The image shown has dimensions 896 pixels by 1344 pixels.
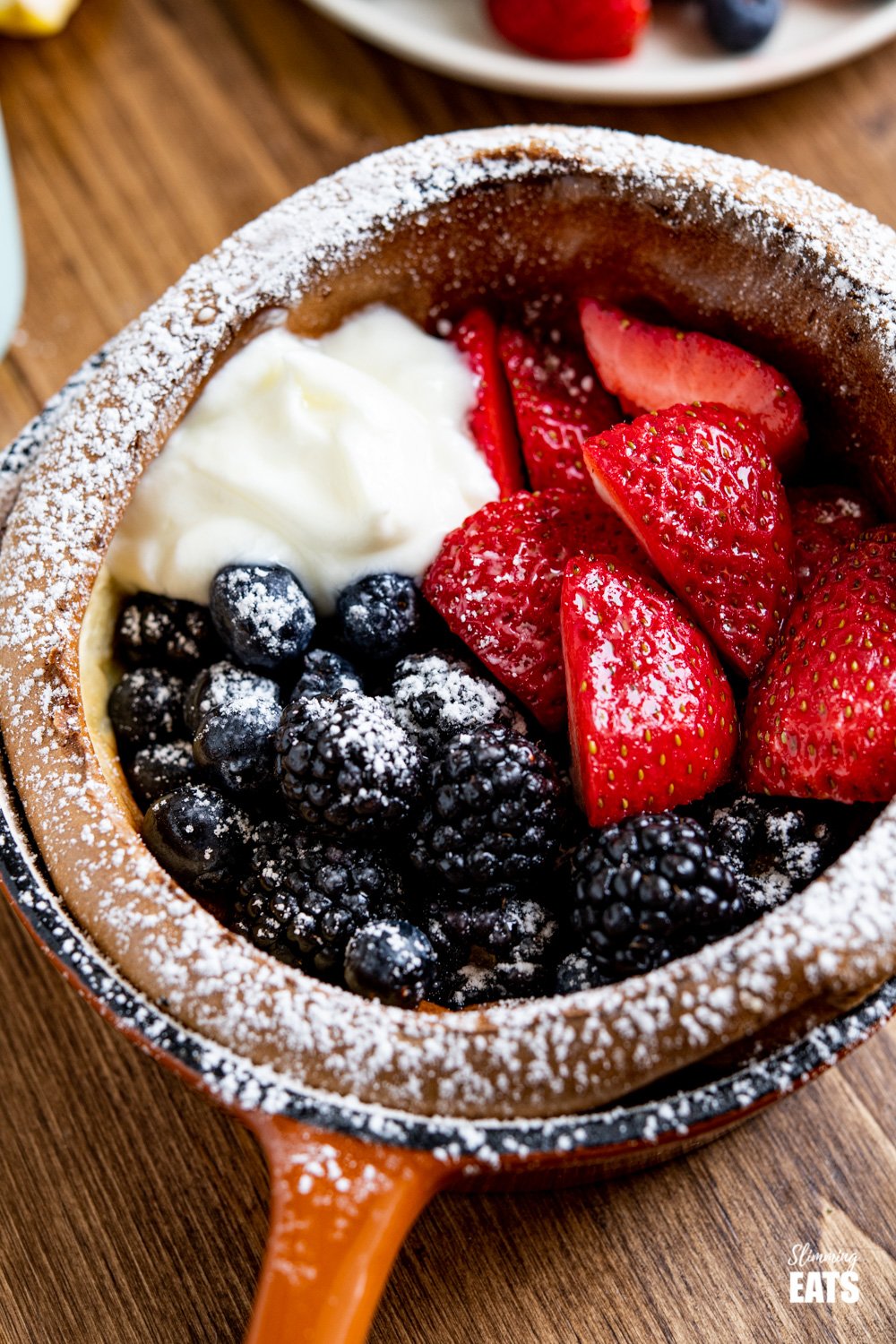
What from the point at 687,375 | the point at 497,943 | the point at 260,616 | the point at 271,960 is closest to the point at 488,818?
the point at 497,943

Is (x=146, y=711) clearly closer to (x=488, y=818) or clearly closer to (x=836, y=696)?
(x=488, y=818)

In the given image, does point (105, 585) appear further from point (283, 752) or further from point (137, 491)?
point (283, 752)

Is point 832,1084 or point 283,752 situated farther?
point 832,1084

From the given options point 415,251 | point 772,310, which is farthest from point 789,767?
point 415,251

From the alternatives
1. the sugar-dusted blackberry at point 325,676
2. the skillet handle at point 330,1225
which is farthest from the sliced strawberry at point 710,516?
the skillet handle at point 330,1225

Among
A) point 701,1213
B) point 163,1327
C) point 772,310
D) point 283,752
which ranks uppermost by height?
point 772,310

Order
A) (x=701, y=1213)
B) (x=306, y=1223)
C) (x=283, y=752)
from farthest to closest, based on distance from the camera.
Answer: (x=701, y=1213)
(x=283, y=752)
(x=306, y=1223)

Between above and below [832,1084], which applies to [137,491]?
above
